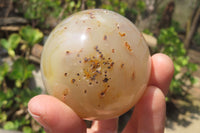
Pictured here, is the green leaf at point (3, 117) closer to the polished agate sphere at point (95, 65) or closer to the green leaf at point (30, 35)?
the green leaf at point (30, 35)

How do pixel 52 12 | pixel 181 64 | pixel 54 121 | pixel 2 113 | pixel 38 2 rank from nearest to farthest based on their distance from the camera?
pixel 54 121 < pixel 2 113 < pixel 181 64 < pixel 38 2 < pixel 52 12

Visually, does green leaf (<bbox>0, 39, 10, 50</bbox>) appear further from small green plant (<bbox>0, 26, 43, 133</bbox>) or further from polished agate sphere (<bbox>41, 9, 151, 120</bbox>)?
polished agate sphere (<bbox>41, 9, 151, 120</bbox>)

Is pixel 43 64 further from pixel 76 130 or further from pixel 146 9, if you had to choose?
pixel 146 9

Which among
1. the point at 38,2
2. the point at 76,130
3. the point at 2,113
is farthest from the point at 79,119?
the point at 38,2

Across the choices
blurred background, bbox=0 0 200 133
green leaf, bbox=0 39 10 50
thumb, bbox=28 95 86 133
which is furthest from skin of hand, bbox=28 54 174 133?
green leaf, bbox=0 39 10 50

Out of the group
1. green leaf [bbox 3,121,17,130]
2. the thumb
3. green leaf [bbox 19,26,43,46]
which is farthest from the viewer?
green leaf [bbox 19,26,43,46]

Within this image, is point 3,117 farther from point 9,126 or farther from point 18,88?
point 18,88

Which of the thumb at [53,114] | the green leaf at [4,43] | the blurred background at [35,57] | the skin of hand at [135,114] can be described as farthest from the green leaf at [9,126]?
the thumb at [53,114]
